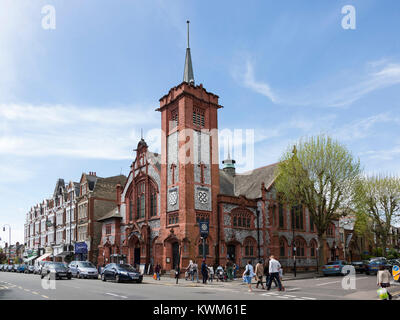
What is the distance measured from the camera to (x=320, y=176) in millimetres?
34031

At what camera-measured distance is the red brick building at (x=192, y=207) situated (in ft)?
120

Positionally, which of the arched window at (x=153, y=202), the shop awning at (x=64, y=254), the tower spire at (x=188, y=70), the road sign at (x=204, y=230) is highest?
the tower spire at (x=188, y=70)

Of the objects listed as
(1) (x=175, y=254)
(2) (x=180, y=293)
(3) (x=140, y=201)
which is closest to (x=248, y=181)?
(3) (x=140, y=201)

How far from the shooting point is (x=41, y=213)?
78.6 m

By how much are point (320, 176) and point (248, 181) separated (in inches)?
540

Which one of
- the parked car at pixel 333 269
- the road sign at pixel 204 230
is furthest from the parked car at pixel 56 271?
the parked car at pixel 333 269

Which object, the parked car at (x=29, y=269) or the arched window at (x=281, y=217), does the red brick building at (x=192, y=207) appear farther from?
the parked car at (x=29, y=269)

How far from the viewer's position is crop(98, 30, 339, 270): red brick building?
120ft

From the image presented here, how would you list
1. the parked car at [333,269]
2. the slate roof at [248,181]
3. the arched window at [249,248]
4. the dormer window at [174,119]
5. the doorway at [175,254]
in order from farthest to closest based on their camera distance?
1. the slate roof at [248,181]
2. the dormer window at [174,119]
3. the arched window at [249,248]
4. the doorway at [175,254]
5. the parked car at [333,269]

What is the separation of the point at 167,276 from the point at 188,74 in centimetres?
2135

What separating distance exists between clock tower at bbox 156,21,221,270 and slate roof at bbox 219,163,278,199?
6.20 meters

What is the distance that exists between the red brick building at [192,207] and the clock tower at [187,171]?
89 mm
